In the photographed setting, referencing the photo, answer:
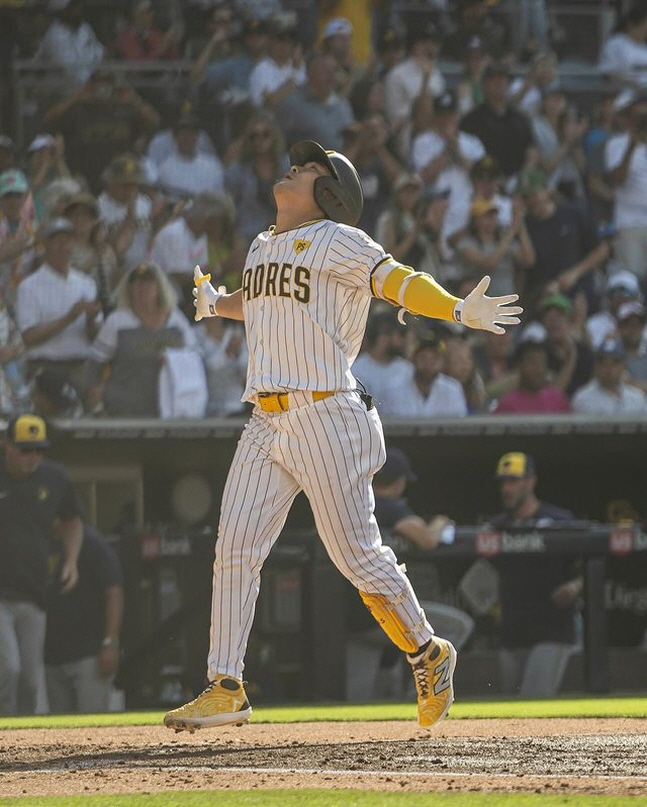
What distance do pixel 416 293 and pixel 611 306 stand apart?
→ 246 inches

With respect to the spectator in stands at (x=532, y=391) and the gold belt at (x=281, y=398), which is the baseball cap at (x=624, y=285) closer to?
the spectator in stands at (x=532, y=391)

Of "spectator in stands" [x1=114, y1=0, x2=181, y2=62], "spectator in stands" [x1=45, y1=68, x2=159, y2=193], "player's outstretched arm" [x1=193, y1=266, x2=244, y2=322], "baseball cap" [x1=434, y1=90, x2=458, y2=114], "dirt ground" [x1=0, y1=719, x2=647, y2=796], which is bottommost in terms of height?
"dirt ground" [x1=0, y1=719, x2=647, y2=796]

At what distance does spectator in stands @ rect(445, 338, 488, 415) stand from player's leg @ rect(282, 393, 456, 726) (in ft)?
15.5

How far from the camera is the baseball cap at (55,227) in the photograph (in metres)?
9.02

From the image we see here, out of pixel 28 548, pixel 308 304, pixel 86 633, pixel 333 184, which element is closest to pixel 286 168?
pixel 28 548

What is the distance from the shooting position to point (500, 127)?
1118 centimetres

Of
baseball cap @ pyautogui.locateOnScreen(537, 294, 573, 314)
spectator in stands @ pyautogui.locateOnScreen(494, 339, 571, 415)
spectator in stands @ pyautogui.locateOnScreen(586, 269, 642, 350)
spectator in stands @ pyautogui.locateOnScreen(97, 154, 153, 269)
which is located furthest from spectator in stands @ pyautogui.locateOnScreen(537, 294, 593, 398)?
spectator in stands @ pyautogui.locateOnScreen(97, 154, 153, 269)

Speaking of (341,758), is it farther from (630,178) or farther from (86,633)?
(630,178)

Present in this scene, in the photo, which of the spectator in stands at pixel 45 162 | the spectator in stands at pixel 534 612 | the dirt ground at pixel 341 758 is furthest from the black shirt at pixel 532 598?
the spectator in stands at pixel 45 162

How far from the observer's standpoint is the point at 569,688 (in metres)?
7.70

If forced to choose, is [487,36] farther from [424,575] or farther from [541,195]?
[424,575]

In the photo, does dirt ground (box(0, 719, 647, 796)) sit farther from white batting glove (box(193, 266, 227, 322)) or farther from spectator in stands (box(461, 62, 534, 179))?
spectator in stands (box(461, 62, 534, 179))

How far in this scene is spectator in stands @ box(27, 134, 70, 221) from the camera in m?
9.63

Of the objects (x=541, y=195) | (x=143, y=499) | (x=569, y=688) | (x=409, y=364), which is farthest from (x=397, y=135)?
(x=569, y=688)
